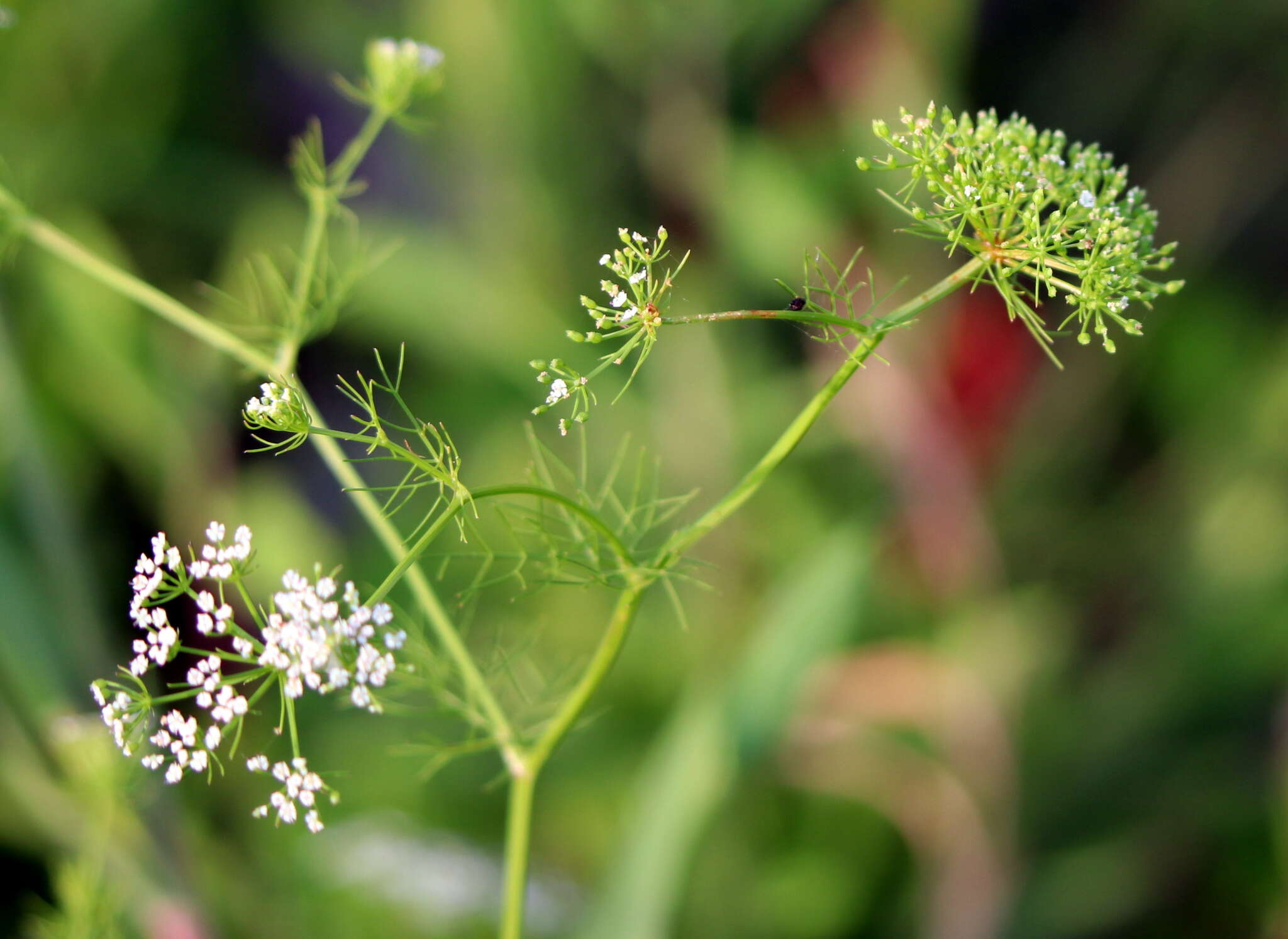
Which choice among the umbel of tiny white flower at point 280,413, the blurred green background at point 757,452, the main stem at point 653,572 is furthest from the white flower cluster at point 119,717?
the blurred green background at point 757,452

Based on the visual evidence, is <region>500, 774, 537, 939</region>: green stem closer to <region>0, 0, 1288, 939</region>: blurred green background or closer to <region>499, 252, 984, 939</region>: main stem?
<region>499, 252, 984, 939</region>: main stem

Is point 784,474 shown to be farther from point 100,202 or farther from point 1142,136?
point 100,202

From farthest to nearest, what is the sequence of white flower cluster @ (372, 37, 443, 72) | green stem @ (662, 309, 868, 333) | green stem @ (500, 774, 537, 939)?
white flower cluster @ (372, 37, 443, 72), green stem @ (500, 774, 537, 939), green stem @ (662, 309, 868, 333)

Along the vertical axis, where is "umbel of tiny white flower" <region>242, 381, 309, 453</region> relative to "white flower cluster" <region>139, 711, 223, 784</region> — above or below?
above

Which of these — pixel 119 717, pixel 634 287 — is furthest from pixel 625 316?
pixel 119 717

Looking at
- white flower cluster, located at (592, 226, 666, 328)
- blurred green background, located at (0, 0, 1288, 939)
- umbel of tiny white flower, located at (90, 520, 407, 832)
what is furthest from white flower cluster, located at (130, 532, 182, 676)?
blurred green background, located at (0, 0, 1288, 939)

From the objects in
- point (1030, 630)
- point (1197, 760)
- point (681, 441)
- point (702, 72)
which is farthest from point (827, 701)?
point (702, 72)

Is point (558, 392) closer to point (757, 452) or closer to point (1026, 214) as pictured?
point (1026, 214)

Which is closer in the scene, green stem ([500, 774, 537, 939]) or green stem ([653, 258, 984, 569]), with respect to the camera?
green stem ([653, 258, 984, 569])
